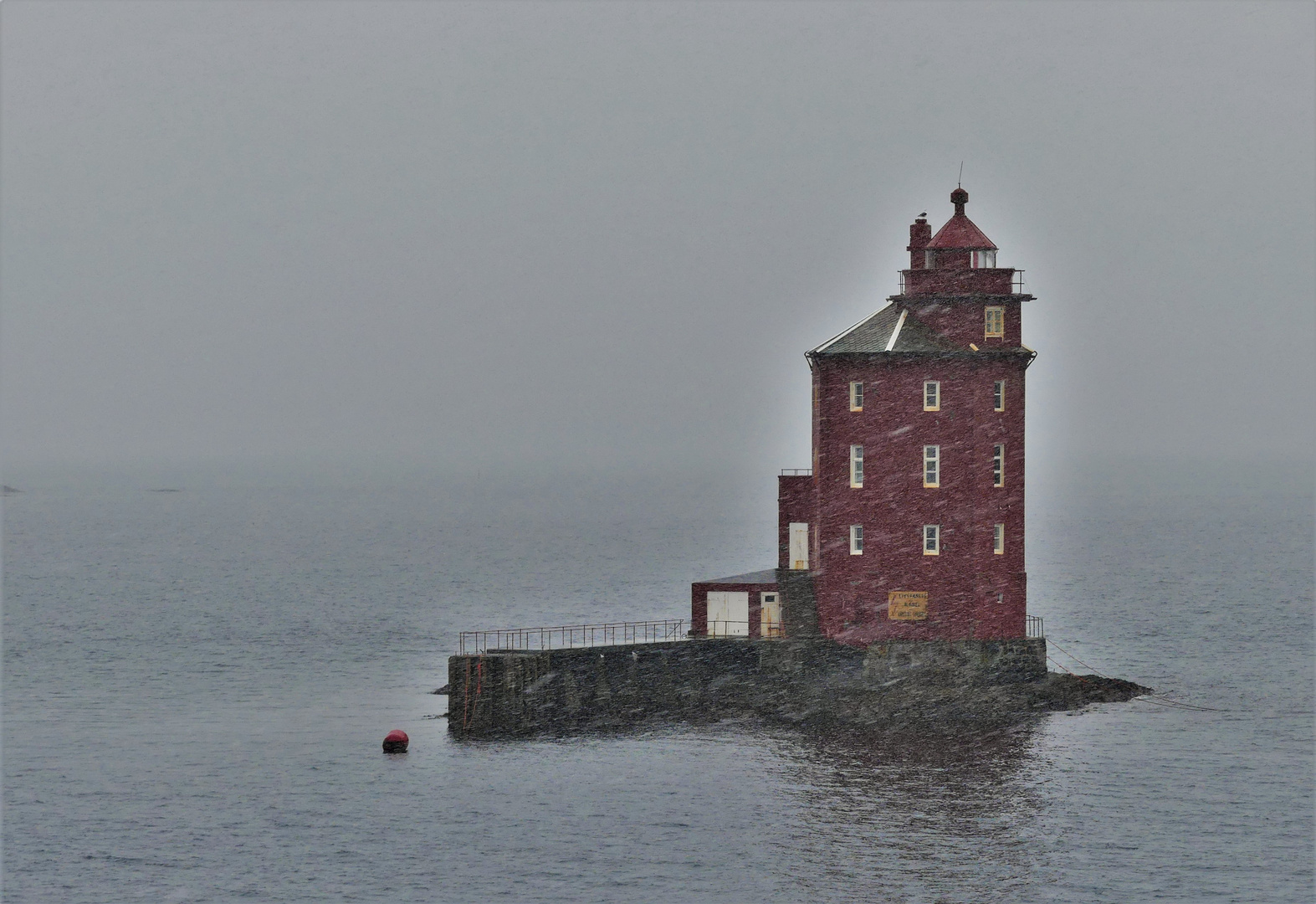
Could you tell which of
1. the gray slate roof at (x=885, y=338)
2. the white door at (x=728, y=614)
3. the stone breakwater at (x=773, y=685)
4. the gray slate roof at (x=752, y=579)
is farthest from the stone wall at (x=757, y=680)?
the gray slate roof at (x=885, y=338)

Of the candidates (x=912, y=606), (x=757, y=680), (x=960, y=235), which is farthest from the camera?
(x=960, y=235)

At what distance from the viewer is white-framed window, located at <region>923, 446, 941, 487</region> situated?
6178cm

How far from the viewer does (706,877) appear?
44031 millimetres

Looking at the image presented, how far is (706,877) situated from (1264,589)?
95.4 meters

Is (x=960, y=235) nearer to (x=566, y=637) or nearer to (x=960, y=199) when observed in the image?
(x=960, y=199)

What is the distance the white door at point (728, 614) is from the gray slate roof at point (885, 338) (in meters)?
10.1

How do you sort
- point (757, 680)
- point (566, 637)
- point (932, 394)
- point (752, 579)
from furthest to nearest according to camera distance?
point (566, 637) < point (752, 579) < point (757, 680) < point (932, 394)

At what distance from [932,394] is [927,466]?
107 inches

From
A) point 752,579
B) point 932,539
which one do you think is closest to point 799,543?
point 752,579

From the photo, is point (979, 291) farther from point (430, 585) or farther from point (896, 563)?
point (430, 585)

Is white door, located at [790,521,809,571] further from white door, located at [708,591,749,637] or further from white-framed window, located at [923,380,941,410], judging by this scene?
white-framed window, located at [923,380,941,410]

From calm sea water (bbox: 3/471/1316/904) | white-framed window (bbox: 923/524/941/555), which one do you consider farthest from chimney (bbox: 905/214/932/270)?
calm sea water (bbox: 3/471/1316/904)

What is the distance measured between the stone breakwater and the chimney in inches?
599

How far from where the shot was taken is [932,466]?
2436 inches
